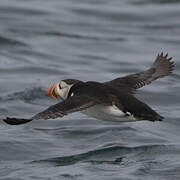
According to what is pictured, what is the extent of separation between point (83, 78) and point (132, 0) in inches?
299

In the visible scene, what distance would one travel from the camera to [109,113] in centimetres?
750

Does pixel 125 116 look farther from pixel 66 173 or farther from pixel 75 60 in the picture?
pixel 75 60

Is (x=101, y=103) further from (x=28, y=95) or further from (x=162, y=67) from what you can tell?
(x=28, y=95)

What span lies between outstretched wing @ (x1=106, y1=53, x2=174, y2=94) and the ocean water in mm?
757

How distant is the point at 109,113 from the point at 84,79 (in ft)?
16.2

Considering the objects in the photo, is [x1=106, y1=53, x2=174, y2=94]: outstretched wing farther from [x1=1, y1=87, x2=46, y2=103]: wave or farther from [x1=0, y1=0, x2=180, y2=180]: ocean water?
[x1=1, y1=87, x2=46, y2=103]: wave

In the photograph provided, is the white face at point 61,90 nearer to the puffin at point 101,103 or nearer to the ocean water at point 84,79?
the puffin at point 101,103

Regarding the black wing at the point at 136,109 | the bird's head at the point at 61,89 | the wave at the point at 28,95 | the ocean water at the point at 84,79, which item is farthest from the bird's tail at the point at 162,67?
the wave at the point at 28,95

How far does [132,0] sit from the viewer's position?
19578 mm

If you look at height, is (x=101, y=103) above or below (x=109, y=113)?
above

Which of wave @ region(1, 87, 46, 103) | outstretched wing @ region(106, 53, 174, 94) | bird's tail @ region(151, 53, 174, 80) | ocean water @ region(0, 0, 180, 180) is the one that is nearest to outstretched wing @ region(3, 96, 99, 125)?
ocean water @ region(0, 0, 180, 180)

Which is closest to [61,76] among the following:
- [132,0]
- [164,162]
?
[164,162]

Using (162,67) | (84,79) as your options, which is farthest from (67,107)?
(84,79)

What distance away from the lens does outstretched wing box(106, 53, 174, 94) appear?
841cm
